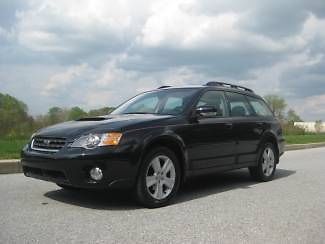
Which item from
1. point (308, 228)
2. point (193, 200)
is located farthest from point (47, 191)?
point (308, 228)

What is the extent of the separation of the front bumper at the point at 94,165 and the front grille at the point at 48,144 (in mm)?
124

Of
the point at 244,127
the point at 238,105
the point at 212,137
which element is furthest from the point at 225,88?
the point at 212,137

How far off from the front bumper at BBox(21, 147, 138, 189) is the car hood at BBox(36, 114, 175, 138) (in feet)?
0.90

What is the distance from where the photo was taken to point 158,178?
240 inches

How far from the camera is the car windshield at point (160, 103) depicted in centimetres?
688

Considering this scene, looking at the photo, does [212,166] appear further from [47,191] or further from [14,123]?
[14,123]

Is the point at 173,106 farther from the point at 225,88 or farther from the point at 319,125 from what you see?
the point at 319,125

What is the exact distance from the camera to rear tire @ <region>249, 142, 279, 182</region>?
8523 millimetres

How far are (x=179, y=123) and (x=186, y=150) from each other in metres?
0.38

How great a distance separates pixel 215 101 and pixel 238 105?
808mm

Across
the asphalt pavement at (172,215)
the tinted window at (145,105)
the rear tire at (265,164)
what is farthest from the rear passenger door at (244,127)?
the tinted window at (145,105)

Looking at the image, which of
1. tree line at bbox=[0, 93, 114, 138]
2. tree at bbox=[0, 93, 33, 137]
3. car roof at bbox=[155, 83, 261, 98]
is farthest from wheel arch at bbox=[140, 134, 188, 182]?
tree at bbox=[0, 93, 33, 137]

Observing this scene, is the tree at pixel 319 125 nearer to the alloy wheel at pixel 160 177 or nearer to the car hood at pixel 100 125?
the alloy wheel at pixel 160 177

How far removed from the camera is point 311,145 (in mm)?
20734
